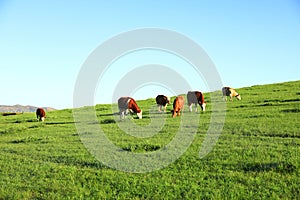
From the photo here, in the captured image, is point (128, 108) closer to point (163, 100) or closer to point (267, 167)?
point (163, 100)

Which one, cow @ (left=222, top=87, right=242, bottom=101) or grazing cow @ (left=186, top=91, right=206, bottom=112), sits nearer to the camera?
grazing cow @ (left=186, top=91, right=206, bottom=112)

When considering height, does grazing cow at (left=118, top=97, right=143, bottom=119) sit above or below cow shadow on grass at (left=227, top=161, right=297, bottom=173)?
above

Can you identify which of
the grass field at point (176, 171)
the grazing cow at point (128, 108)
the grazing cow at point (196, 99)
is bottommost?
the grass field at point (176, 171)

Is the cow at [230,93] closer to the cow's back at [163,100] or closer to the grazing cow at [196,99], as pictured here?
the grazing cow at [196,99]

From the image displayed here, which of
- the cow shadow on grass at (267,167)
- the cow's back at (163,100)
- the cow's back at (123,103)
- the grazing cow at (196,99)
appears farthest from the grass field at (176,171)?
the cow's back at (163,100)

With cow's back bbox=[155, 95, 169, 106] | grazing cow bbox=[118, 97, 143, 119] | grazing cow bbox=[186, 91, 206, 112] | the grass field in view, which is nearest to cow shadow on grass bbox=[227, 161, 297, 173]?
the grass field

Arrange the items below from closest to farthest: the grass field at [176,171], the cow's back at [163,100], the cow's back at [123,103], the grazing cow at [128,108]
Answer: the grass field at [176,171] < the grazing cow at [128,108] < the cow's back at [123,103] < the cow's back at [163,100]

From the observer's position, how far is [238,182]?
10922 mm

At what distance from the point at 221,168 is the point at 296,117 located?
470 inches

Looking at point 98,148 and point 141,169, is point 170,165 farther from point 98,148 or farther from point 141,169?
point 98,148

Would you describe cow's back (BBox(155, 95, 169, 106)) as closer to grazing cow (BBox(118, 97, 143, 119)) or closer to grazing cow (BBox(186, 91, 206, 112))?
grazing cow (BBox(186, 91, 206, 112))

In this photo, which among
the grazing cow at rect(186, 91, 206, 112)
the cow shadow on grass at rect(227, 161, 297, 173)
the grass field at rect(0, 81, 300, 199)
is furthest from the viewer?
the grazing cow at rect(186, 91, 206, 112)

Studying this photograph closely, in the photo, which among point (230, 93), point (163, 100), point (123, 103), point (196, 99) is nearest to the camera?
point (123, 103)

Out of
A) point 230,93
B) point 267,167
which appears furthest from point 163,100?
point 267,167
